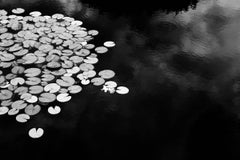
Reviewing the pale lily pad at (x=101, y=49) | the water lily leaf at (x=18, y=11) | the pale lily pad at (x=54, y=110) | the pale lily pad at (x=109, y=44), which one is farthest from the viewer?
the water lily leaf at (x=18, y=11)

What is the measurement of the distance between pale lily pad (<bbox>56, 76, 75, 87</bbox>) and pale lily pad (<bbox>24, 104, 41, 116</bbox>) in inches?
15.5

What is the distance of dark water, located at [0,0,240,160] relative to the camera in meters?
3.01

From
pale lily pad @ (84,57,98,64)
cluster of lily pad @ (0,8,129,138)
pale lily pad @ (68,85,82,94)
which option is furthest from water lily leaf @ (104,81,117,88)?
pale lily pad @ (84,57,98,64)

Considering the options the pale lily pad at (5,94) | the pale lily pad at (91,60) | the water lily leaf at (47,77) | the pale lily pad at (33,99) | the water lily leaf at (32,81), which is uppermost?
the pale lily pad at (91,60)

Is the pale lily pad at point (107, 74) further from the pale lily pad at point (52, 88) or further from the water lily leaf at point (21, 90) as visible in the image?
the water lily leaf at point (21, 90)

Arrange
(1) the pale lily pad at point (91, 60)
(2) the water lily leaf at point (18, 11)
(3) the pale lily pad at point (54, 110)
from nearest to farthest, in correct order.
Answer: (3) the pale lily pad at point (54, 110) → (1) the pale lily pad at point (91, 60) → (2) the water lily leaf at point (18, 11)

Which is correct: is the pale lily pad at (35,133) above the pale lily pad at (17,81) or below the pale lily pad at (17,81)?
below

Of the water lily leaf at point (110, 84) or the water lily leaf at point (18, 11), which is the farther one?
Result: the water lily leaf at point (18, 11)

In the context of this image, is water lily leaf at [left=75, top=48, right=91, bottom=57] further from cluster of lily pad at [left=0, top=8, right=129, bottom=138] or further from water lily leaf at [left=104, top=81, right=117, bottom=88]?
water lily leaf at [left=104, top=81, right=117, bottom=88]

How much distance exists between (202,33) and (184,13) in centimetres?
62

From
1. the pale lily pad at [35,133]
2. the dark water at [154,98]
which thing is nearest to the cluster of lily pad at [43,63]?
the pale lily pad at [35,133]

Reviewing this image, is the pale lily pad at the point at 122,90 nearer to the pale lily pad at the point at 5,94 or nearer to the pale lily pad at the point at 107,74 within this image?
the pale lily pad at the point at 107,74

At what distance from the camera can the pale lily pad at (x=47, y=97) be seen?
3.39 metres

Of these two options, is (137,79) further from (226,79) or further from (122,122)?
(226,79)
